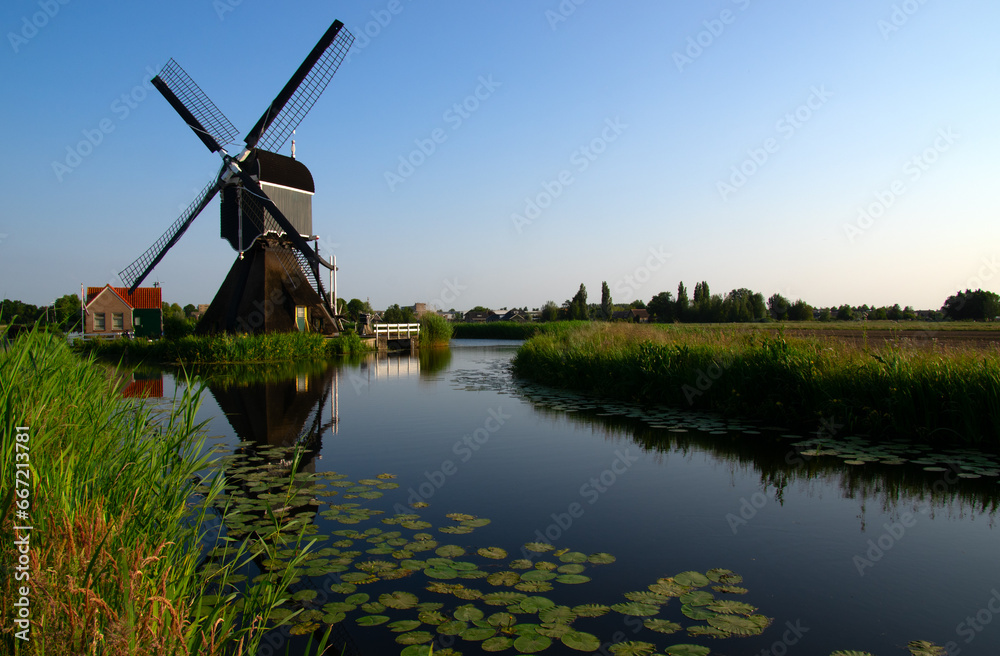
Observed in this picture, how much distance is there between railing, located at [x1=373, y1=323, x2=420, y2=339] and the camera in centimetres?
3509

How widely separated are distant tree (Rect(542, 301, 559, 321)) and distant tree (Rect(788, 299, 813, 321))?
1013 inches

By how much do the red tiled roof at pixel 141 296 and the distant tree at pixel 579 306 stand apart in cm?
3536

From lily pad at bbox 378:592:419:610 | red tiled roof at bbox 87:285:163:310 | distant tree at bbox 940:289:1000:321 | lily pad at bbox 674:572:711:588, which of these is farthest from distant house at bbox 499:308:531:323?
lily pad at bbox 378:592:419:610

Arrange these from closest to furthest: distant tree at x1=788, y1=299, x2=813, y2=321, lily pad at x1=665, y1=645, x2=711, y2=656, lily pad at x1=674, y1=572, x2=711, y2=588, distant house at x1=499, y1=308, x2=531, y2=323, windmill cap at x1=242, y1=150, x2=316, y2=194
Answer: lily pad at x1=665, y1=645, x2=711, y2=656 → lily pad at x1=674, y1=572, x2=711, y2=588 → windmill cap at x1=242, y1=150, x2=316, y2=194 → distant tree at x1=788, y1=299, x2=813, y2=321 → distant house at x1=499, y1=308, x2=531, y2=323

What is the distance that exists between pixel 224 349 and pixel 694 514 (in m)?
20.4

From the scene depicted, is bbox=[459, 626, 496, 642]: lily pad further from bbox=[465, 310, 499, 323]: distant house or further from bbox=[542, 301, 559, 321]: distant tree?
bbox=[465, 310, 499, 323]: distant house

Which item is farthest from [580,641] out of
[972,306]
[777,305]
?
[777,305]

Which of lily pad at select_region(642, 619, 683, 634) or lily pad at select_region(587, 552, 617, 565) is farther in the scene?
lily pad at select_region(587, 552, 617, 565)

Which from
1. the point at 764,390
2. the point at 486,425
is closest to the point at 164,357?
the point at 486,425

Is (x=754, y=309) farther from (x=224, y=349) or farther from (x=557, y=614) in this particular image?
(x=557, y=614)

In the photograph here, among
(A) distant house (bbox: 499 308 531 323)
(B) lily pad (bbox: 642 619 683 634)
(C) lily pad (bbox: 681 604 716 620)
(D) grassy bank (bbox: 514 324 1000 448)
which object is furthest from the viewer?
(A) distant house (bbox: 499 308 531 323)

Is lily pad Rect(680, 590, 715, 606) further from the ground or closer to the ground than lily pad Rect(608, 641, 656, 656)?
further from the ground

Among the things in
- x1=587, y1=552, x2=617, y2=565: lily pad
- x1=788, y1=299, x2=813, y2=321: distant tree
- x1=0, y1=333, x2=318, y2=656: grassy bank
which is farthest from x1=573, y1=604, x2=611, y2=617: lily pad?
x1=788, y1=299, x2=813, y2=321: distant tree

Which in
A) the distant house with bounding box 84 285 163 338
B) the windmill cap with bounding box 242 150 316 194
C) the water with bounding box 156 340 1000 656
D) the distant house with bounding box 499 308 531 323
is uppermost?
the windmill cap with bounding box 242 150 316 194
